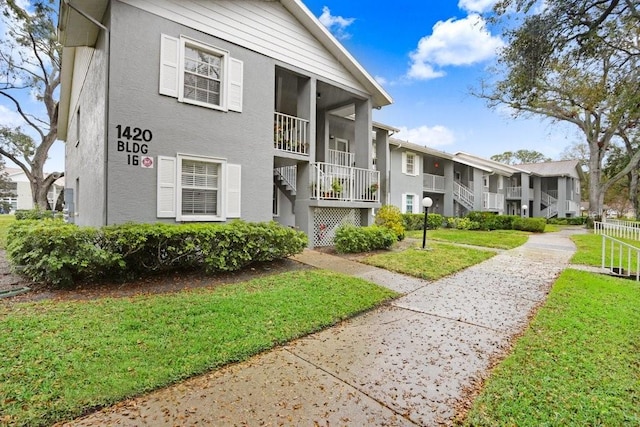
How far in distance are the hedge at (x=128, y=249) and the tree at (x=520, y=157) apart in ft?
205

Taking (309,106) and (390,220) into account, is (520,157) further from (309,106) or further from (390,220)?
(309,106)

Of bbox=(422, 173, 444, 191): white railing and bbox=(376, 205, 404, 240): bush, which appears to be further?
bbox=(422, 173, 444, 191): white railing

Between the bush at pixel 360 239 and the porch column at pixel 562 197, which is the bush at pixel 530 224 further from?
the bush at pixel 360 239

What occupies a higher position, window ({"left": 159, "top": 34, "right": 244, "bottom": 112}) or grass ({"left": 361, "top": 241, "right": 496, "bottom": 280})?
window ({"left": 159, "top": 34, "right": 244, "bottom": 112})

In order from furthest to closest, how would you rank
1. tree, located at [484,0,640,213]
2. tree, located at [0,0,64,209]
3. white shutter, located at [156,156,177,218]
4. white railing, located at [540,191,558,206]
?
white railing, located at [540,191,558,206], tree, located at [0,0,64,209], white shutter, located at [156,156,177,218], tree, located at [484,0,640,213]

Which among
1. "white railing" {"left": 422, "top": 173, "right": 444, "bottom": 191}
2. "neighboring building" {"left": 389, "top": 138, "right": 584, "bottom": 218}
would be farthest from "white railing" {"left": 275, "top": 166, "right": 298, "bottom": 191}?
"white railing" {"left": 422, "top": 173, "right": 444, "bottom": 191}

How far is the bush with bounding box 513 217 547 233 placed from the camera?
21.4 meters

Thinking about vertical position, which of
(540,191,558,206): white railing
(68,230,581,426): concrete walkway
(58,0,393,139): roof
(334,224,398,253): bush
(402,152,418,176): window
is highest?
(58,0,393,139): roof

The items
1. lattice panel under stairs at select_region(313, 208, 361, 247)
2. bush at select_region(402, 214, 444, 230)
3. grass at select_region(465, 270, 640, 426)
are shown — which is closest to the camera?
grass at select_region(465, 270, 640, 426)

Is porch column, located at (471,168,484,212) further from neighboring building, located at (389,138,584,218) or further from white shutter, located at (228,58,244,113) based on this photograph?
white shutter, located at (228,58,244,113)

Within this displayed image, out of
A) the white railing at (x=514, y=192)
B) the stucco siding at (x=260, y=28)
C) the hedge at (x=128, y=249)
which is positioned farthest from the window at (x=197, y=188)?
the white railing at (x=514, y=192)

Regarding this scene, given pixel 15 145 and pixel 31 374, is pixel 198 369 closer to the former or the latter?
pixel 31 374

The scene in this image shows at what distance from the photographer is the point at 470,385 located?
316cm

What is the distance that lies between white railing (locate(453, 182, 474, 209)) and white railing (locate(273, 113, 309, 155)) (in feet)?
56.4
